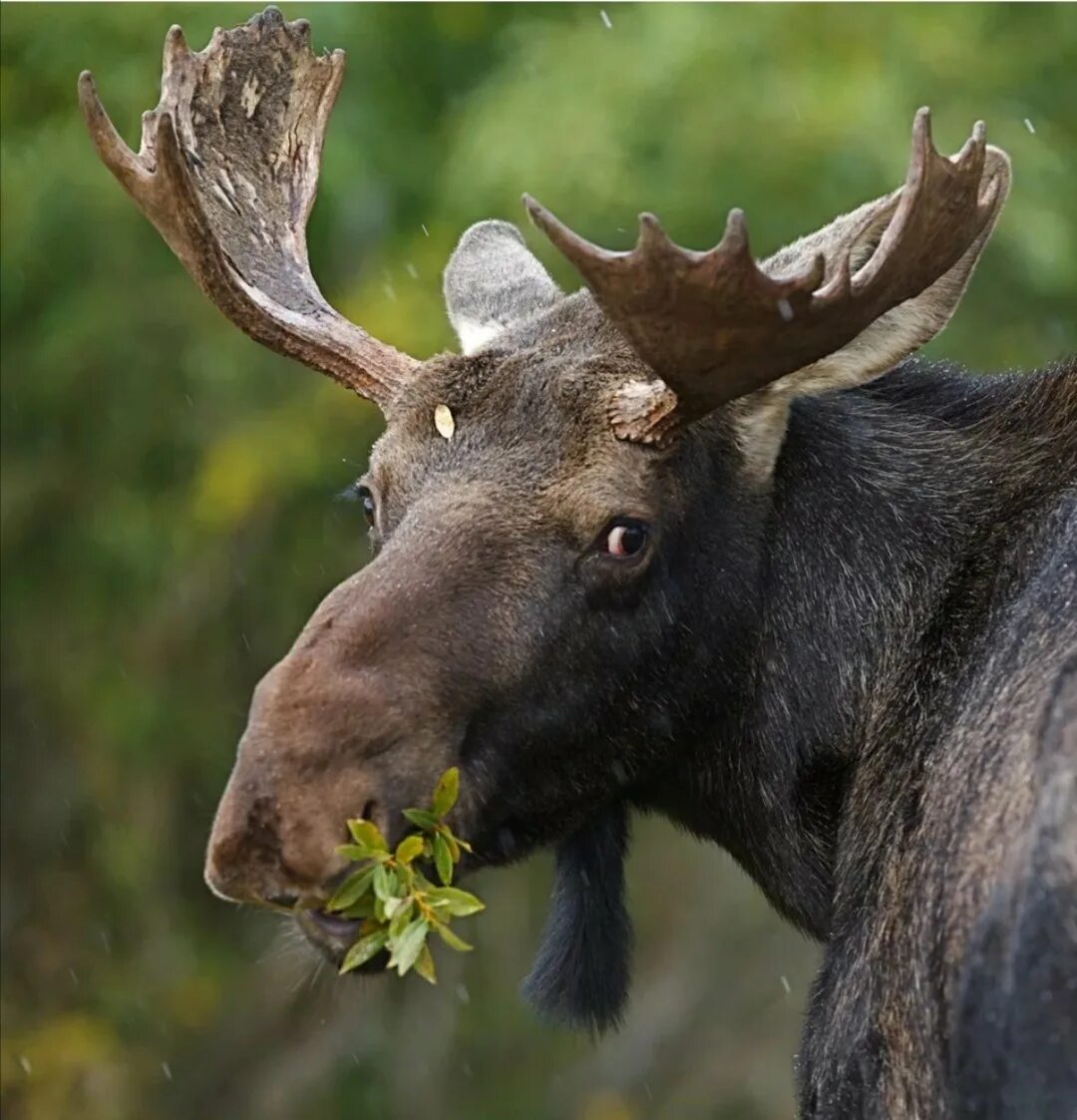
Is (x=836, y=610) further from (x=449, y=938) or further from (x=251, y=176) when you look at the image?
(x=251, y=176)

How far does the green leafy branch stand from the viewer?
163 inches

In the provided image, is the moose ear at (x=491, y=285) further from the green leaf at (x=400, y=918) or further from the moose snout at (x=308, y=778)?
the green leaf at (x=400, y=918)

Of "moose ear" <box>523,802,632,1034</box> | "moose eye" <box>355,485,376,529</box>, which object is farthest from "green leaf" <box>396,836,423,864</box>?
"moose ear" <box>523,802,632,1034</box>

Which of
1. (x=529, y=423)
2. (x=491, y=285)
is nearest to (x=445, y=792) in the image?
(x=529, y=423)

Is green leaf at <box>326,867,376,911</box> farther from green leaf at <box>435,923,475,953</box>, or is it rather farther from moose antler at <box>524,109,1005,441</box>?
moose antler at <box>524,109,1005,441</box>

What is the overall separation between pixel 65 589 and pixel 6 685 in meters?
0.93

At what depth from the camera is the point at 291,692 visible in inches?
164

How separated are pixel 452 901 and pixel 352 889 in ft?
0.80

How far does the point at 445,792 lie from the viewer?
4277 millimetres

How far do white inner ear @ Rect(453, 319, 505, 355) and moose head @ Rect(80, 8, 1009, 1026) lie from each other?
263 mm

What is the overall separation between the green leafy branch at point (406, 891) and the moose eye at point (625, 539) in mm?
558

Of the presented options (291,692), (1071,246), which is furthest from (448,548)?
(1071,246)

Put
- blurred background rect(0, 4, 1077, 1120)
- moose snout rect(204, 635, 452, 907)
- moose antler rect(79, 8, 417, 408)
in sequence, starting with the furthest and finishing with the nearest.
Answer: blurred background rect(0, 4, 1077, 1120)
moose antler rect(79, 8, 417, 408)
moose snout rect(204, 635, 452, 907)

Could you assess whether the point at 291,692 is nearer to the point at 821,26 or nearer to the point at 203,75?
the point at 203,75
